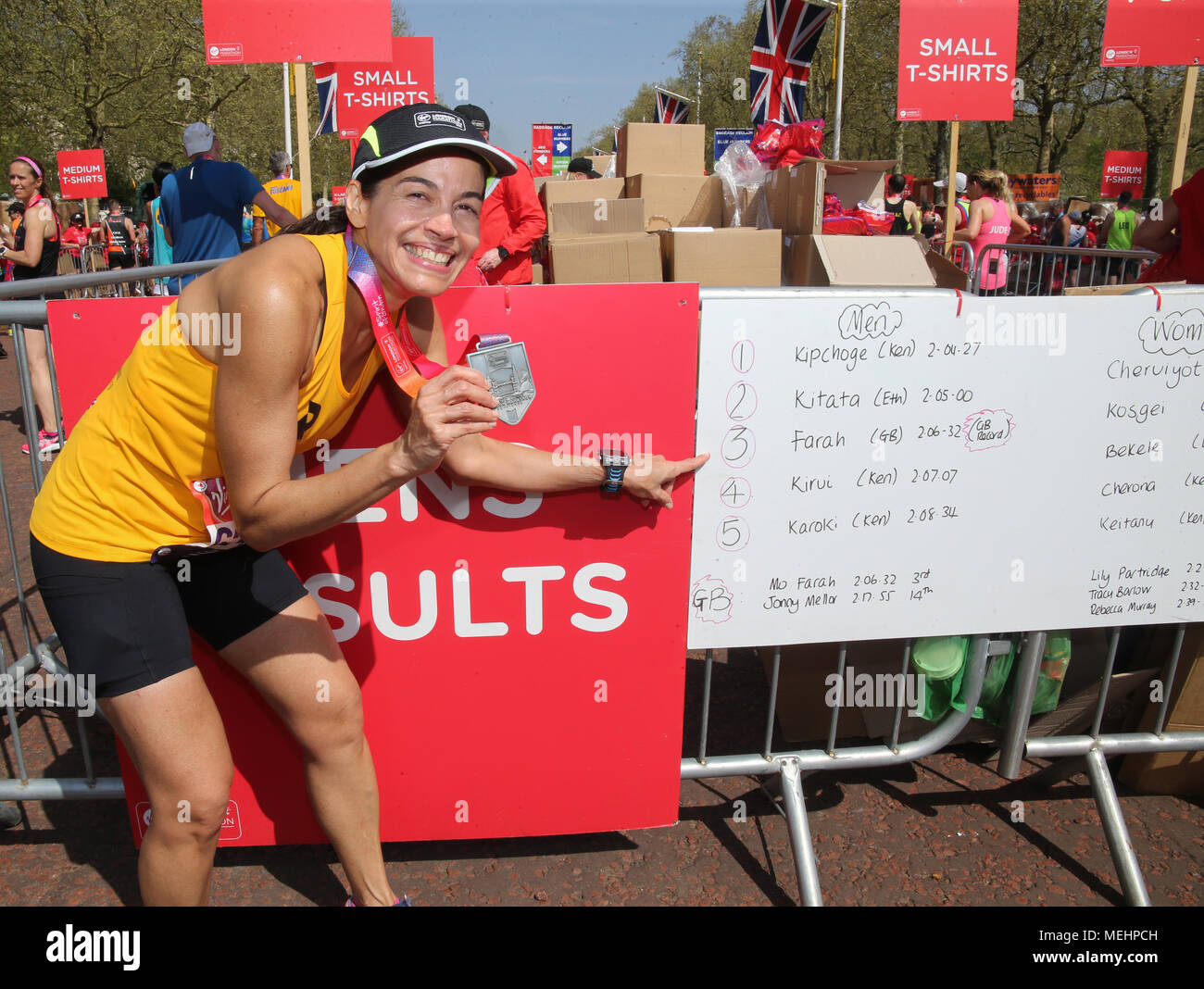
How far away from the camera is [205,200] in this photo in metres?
6.90

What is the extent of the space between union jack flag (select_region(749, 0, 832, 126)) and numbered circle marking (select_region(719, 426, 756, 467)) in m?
10.7

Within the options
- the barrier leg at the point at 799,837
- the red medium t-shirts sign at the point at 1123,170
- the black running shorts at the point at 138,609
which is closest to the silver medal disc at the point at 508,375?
the black running shorts at the point at 138,609

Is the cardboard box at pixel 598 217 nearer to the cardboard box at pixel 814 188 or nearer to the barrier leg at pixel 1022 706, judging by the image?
the cardboard box at pixel 814 188

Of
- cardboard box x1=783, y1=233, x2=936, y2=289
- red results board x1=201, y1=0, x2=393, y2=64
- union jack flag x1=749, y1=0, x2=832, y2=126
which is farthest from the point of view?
union jack flag x1=749, y1=0, x2=832, y2=126

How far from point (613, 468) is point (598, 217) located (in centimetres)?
555

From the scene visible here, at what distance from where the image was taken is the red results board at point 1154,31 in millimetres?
6441

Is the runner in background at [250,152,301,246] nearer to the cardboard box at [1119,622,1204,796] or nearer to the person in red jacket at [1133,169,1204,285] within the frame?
the person in red jacket at [1133,169,1204,285]

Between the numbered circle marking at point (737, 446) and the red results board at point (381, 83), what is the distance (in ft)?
25.9

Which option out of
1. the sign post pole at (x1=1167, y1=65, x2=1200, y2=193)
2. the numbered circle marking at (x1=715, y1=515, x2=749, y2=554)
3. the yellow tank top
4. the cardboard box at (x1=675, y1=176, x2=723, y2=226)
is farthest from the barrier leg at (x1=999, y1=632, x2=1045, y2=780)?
the cardboard box at (x1=675, y1=176, x2=723, y2=226)

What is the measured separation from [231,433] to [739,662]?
2.81 metres

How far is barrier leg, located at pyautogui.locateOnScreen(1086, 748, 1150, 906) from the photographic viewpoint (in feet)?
8.76

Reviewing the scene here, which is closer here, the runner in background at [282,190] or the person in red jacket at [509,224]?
the person in red jacket at [509,224]
